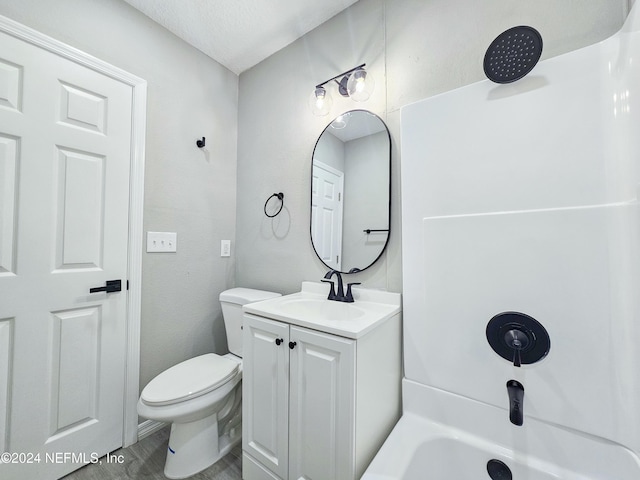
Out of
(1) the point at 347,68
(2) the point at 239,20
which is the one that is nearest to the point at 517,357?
(1) the point at 347,68

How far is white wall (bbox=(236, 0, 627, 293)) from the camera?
1.04m

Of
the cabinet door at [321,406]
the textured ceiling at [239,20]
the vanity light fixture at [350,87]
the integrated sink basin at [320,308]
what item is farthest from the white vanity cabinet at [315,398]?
the textured ceiling at [239,20]

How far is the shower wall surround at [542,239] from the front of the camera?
81 cm

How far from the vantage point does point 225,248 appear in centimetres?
207

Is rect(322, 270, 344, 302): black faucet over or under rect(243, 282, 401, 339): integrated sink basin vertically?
over

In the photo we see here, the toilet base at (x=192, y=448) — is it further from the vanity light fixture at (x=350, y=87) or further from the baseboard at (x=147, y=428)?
the vanity light fixture at (x=350, y=87)

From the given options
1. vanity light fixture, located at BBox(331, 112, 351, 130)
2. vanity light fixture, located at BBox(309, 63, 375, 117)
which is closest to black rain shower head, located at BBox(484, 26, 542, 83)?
vanity light fixture, located at BBox(309, 63, 375, 117)

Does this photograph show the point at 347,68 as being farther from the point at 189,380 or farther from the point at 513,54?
the point at 189,380

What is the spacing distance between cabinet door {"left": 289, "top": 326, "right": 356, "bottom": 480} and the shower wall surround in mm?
420

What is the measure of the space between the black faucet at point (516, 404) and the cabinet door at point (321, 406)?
503 mm

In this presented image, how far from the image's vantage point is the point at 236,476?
51.7 inches

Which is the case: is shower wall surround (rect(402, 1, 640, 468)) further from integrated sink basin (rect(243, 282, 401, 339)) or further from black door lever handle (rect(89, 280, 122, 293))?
black door lever handle (rect(89, 280, 122, 293))

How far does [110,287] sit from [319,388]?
130 cm

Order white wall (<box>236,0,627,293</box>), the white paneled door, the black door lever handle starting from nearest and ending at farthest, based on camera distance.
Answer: white wall (<box>236,0,627,293</box>) < the white paneled door < the black door lever handle
